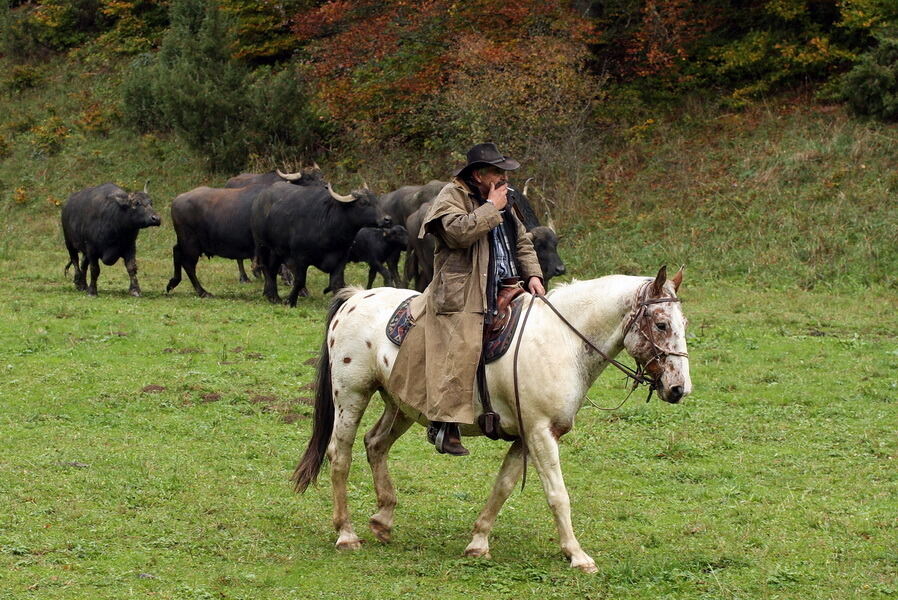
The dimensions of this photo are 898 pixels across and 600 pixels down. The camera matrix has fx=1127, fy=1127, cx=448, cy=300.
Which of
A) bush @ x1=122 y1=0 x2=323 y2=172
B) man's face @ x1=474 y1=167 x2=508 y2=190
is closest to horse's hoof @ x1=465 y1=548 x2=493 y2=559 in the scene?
man's face @ x1=474 y1=167 x2=508 y2=190

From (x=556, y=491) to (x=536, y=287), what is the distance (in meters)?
1.42

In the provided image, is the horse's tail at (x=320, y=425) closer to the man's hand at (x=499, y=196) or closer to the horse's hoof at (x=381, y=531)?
the horse's hoof at (x=381, y=531)

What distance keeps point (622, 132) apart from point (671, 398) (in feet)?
66.5

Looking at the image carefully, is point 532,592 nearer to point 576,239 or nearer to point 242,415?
point 242,415

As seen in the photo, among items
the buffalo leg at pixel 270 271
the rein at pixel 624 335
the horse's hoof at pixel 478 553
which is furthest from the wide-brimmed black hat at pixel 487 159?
the buffalo leg at pixel 270 271

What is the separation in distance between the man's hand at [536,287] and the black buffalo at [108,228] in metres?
13.0

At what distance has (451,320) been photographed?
7.18 meters

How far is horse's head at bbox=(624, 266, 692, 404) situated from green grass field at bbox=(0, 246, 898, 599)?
3.74ft

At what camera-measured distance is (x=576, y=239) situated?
23.1 m

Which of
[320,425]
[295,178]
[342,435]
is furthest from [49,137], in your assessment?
[342,435]

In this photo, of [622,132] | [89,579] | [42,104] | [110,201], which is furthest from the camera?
[42,104]

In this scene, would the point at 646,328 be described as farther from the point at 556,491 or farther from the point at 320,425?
the point at 320,425

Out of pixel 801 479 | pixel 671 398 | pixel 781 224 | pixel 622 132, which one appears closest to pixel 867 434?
pixel 801 479

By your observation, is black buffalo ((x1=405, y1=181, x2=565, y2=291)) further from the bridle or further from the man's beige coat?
the bridle
